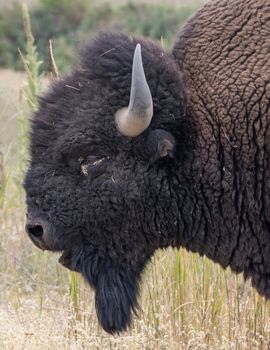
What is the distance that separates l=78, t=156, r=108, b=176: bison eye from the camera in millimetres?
4539

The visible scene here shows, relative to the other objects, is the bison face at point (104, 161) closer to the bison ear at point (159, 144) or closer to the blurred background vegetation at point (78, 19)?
the bison ear at point (159, 144)

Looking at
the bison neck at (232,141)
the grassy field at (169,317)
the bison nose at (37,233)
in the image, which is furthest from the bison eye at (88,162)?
the grassy field at (169,317)

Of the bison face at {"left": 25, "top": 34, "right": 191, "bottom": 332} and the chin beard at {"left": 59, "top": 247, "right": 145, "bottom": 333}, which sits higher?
the bison face at {"left": 25, "top": 34, "right": 191, "bottom": 332}

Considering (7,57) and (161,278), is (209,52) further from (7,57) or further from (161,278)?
(7,57)

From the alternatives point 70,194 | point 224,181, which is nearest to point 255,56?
point 224,181

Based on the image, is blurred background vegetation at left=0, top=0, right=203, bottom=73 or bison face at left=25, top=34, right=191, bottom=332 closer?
bison face at left=25, top=34, right=191, bottom=332

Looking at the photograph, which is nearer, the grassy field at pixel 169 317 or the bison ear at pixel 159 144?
the bison ear at pixel 159 144

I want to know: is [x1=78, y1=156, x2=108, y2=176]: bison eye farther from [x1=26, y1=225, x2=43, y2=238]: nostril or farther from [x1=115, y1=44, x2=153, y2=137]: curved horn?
[x1=26, y1=225, x2=43, y2=238]: nostril

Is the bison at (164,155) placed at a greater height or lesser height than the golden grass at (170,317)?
greater

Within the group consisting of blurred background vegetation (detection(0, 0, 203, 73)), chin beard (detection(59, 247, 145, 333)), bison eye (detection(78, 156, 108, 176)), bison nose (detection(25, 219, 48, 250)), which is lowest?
blurred background vegetation (detection(0, 0, 203, 73))

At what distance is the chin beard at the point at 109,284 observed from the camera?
468cm

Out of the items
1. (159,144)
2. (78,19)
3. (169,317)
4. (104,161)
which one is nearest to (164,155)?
(159,144)

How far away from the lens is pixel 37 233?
15.1 ft

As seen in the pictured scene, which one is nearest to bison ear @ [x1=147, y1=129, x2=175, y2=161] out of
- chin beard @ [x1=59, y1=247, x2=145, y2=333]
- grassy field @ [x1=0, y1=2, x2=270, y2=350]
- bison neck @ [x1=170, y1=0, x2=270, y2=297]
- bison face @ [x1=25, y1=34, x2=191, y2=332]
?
bison face @ [x1=25, y1=34, x2=191, y2=332]
